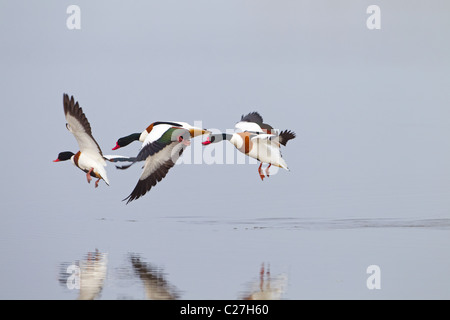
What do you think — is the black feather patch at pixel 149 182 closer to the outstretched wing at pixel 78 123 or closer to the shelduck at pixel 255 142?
the outstretched wing at pixel 78 123

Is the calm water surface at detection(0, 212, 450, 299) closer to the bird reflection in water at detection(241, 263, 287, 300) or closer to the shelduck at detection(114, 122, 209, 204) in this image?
the bird reflection in water at detection(241, 263, 287, 300)

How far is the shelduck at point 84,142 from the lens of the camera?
13305 millimetres

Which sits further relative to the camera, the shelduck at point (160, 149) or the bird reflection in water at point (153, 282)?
the shelduck at point (160, 149)

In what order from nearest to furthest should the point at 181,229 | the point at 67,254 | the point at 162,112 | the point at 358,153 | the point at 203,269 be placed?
1. the point at 203,269
2. the point at 67,254
3. the point at 181,229
4. the point at 358,153
5. the point at 162,112

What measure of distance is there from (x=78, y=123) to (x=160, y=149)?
1.06 metres

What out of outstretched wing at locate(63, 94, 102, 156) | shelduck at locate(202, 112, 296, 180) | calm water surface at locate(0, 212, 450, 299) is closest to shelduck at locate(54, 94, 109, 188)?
outstretched wing at locate(63, 94, 102, 156)

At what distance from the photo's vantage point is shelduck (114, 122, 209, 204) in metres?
13.3

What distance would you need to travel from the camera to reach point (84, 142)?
13703mm

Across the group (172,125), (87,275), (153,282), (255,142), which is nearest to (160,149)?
(172,125)

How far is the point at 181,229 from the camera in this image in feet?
43.0

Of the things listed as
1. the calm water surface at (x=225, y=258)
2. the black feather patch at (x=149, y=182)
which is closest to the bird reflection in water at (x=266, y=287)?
the calm water surface at (x=225, y=258)

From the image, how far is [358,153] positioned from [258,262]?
7.47 m
